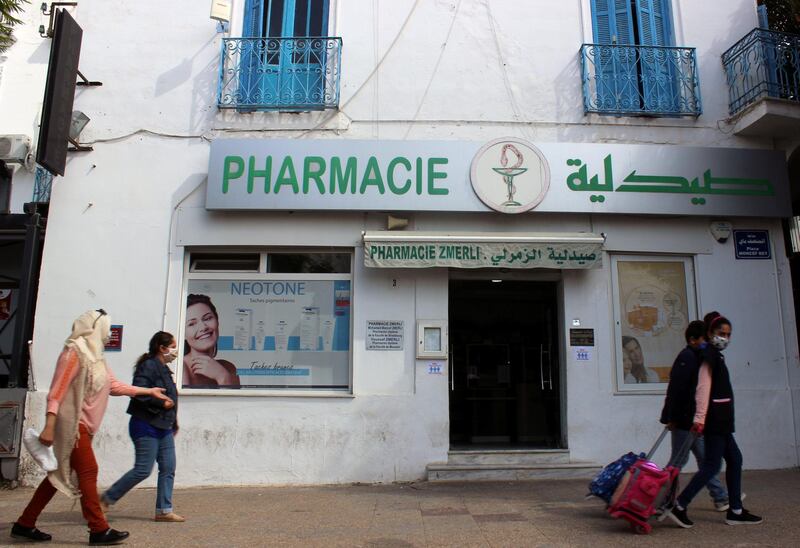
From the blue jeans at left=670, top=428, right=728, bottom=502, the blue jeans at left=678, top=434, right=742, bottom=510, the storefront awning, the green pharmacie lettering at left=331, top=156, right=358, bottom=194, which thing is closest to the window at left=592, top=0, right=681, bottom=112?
the storefront awning

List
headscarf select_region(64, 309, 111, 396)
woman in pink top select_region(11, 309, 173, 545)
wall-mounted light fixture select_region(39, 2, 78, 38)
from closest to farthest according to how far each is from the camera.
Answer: woman in pink top select_region(11, 309, 173, 545), headscarf select_region(64, 309, 111, 396), wall-mounted light fixture select_region(39, 2, 78, 38)

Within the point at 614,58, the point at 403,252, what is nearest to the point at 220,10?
the point at 403,252

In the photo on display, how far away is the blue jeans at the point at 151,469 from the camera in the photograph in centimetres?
496

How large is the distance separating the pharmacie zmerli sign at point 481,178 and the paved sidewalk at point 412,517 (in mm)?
3287

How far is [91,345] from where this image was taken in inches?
185

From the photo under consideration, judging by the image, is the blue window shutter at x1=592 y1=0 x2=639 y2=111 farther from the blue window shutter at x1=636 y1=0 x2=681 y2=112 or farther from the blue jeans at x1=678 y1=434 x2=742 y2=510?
the blue jeans at x1=678 y1=434 x2=742 y2=510

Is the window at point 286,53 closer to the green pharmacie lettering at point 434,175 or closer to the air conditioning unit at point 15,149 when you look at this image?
the green pharmacie lettering at point 434,175

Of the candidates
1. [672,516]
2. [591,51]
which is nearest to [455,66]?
[591,51]

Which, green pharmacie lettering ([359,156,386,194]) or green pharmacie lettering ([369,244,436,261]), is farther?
green pharmacie lettering ([359,156,386,194])

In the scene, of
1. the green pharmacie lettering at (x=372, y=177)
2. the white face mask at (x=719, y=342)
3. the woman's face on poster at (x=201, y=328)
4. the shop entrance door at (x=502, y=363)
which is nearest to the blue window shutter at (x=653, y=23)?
the shop entrance door at (x=502, y=363)

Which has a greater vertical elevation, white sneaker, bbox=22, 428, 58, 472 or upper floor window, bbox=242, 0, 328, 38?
upper floor window, bbox=242, 0, 328, 38

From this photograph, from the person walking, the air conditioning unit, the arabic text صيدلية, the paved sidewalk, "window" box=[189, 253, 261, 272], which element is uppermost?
the air conditioning unit

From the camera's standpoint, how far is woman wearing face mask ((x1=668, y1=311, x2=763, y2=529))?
16.3 feet

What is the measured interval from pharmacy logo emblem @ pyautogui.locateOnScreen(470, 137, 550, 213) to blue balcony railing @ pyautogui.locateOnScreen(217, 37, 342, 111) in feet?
6.81
